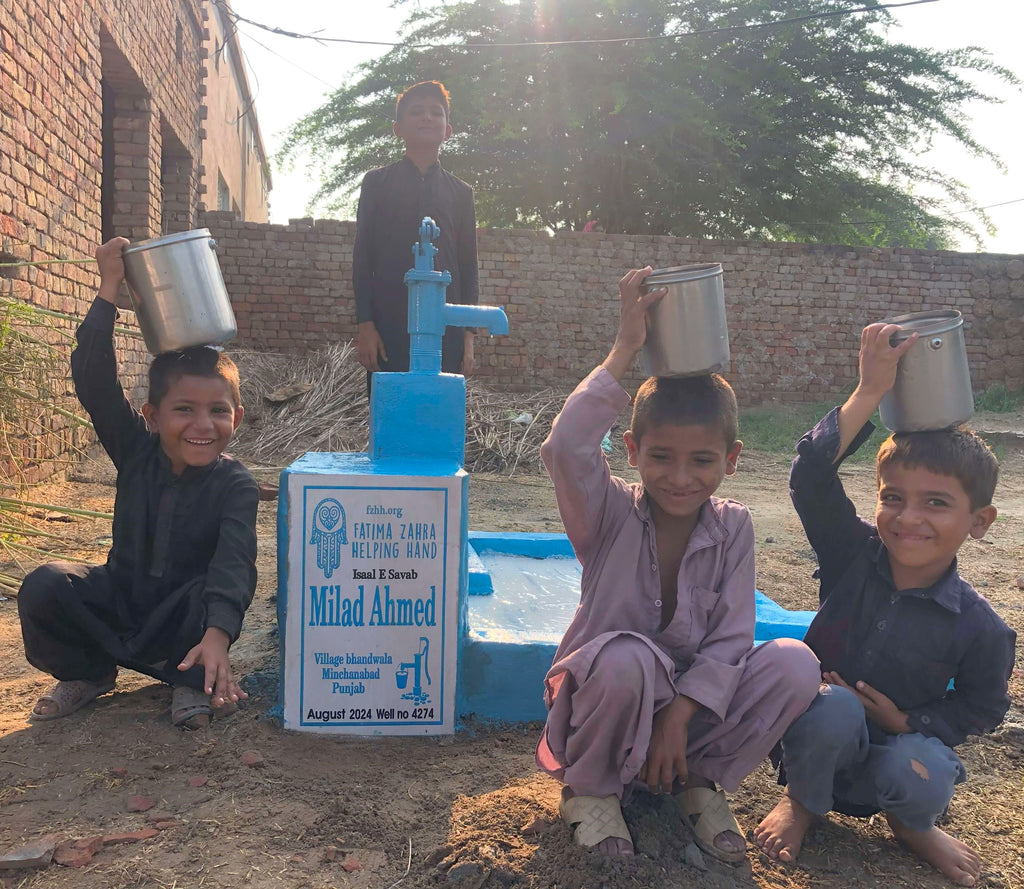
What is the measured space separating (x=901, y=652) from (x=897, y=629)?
0.15ft

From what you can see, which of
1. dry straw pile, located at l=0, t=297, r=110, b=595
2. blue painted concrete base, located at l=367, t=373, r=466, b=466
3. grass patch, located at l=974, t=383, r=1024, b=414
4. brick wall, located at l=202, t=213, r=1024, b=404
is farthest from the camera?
grass patch, located at l=974, t=383, r=1024, b=414

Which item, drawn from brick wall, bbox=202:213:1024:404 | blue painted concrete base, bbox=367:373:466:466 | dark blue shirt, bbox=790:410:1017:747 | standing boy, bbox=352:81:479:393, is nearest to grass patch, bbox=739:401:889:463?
brick wall, bbox=202:213:1024:404

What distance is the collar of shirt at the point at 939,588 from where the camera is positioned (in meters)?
1.73

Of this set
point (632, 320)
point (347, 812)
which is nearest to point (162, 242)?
point (632, 320)

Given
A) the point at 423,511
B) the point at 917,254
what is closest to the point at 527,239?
the point at 917,254

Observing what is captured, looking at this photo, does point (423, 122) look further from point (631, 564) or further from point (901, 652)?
point (901, 652)

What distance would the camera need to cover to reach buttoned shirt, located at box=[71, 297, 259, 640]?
212 cm

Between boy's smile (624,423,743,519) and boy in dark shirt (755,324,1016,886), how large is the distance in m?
0.20

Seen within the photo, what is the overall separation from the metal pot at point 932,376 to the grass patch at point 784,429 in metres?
6.89

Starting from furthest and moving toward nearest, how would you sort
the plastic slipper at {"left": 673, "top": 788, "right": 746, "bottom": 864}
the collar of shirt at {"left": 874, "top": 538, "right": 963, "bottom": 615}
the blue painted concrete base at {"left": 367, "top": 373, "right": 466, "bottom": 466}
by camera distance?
1. the blue painted concrete base at {"left": 367, "top": 373, "right": 466, "bottom": 466}
2. the collar of shirt at {"left": 874, "top": 538, "right": 963, "bottom": 615}
3. the plastic slipper at {"left": 673, "top": 788, "right": 746, "bottom": 864}

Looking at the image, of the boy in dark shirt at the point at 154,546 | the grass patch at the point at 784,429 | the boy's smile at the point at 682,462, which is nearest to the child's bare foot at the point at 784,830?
the boy's smile at the point at 682,462

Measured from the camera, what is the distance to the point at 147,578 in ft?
7.11

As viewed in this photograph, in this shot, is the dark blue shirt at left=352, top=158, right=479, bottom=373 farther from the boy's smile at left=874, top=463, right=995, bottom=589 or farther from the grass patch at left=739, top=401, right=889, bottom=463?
the grass patch at left=739, top=401, right=889, bottom=463

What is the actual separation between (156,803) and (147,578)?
63 centimetres
